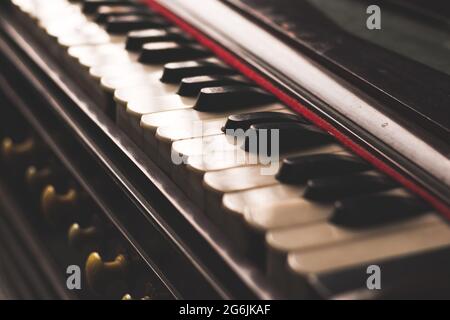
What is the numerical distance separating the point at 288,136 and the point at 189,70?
445mm

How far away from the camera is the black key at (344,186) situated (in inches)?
46.7

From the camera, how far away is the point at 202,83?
1664 mm

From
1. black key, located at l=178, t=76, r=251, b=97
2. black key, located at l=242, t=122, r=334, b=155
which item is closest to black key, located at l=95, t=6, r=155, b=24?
black key, located at l=178, t=76, r=251, b=97

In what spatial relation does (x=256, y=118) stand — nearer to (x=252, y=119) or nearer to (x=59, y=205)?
(x=252, y=119)

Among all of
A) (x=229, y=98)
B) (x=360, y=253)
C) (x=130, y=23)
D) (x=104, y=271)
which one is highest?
(x=130, y=23)

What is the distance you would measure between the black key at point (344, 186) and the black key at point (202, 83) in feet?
1.65

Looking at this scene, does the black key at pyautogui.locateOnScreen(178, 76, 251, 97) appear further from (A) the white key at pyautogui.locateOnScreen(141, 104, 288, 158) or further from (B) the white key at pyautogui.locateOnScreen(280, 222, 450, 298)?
(B) the white key at pyautogui.locateOnScreen(280, 222, 450, 298)

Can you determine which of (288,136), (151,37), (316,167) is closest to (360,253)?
(316,167)

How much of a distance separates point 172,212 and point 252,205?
245 mm

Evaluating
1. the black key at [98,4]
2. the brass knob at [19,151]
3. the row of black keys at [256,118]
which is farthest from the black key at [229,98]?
the brass knob at [19,151]

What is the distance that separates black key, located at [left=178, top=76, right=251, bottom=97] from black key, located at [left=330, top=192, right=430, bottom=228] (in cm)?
60

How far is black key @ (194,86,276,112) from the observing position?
5.14 ft

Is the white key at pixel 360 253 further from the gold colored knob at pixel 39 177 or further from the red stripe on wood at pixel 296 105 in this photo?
the gold colored knob at pixel 39 177

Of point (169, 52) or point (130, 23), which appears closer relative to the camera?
point (169, 52)
